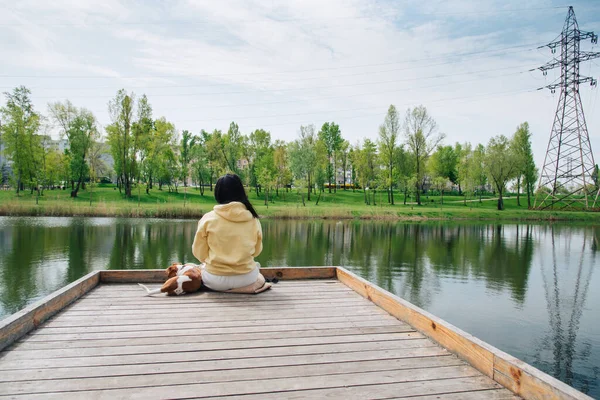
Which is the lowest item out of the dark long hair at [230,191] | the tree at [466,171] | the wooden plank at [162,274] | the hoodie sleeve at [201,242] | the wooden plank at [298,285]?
the wooden plank at [298,285]

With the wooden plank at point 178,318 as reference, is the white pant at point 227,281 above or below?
above

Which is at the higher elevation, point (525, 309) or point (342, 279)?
point (342, 279)

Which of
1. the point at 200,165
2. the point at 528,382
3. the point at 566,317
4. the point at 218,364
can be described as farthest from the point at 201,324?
the point at 200,165

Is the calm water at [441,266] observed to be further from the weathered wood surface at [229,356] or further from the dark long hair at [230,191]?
the dark long hair at [230,191]

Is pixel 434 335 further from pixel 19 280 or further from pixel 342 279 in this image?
pixel 19 280

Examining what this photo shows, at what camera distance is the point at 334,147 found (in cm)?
7731

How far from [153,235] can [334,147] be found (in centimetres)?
Result: 5361

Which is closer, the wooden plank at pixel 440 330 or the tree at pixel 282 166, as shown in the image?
the wooden plank at pixel 440 330

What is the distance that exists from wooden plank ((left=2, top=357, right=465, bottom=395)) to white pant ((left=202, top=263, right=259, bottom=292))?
2.60 metres

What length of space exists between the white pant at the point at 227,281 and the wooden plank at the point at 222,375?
8.52 feet

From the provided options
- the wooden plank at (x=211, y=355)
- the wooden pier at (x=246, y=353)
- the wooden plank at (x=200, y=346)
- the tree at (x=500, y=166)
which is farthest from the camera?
the tree at (x=500, y=166)

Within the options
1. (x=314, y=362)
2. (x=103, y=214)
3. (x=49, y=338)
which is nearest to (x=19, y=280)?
(x=49, y=338)

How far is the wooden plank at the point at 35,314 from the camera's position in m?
3.95

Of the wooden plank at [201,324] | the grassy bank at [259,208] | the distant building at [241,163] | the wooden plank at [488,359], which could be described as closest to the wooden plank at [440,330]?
the wooden plank at [488,359]
